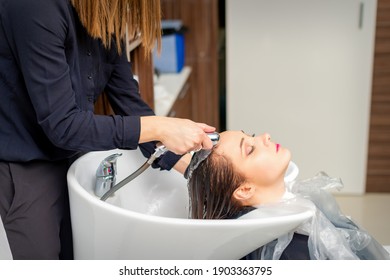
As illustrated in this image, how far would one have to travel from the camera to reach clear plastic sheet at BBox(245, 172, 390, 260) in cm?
129

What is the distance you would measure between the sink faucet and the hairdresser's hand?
0.19 metres

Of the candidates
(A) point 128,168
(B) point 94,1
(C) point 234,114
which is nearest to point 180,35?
(C) point 234,114

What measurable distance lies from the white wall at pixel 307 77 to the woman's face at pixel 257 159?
2.07 metres

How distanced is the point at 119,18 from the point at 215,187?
465mm

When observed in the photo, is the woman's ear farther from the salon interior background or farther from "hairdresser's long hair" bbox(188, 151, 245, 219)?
the salon interior background

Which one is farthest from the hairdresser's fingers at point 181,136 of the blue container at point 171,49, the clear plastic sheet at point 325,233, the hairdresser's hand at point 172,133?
the blue container at point 171,49

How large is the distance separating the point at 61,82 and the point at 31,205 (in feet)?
1.05

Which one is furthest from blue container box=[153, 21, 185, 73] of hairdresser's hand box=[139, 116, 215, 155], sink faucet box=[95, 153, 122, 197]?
hairdresser's hand box=[139, 116, 215, 155]

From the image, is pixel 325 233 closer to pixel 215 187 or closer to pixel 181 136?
pixel 215 187

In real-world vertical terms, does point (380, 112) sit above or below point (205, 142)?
below

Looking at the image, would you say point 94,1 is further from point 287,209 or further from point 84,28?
point 287,209

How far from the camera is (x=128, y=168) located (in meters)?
1.59

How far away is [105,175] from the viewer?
139cm

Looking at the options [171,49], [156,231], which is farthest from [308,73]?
[156,231]
